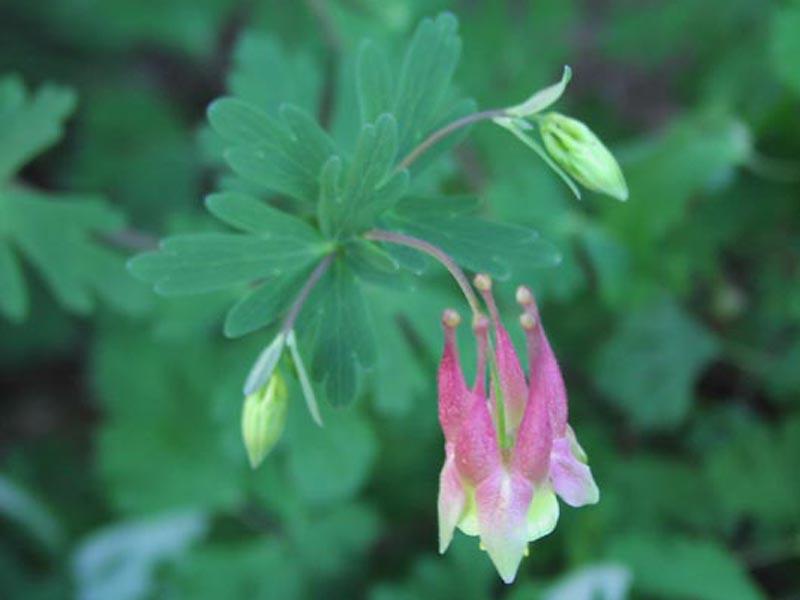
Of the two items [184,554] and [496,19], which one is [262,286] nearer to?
[184,554]

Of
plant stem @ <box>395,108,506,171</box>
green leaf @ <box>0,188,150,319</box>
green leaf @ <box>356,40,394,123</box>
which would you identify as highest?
green leaf @ <box>356,40,394,123</box>

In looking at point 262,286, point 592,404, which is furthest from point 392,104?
point 592,404

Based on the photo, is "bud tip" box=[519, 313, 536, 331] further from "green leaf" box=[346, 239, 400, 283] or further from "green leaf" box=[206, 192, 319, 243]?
"green leaf" box=[206, 192, 319, 243]

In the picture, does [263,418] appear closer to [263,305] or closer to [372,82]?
[263,305]

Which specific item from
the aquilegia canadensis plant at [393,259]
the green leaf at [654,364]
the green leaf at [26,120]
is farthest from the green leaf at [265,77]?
the green leaf at [654,364]

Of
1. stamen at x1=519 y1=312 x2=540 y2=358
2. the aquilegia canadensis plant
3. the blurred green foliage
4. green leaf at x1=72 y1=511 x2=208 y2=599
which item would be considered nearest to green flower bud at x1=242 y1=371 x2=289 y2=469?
the aquilegia canadensis plant

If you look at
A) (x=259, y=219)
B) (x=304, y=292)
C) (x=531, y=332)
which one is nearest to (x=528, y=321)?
(x=531, y=332)

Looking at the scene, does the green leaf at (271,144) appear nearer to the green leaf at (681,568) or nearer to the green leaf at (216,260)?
the green leaf at (216,260)
